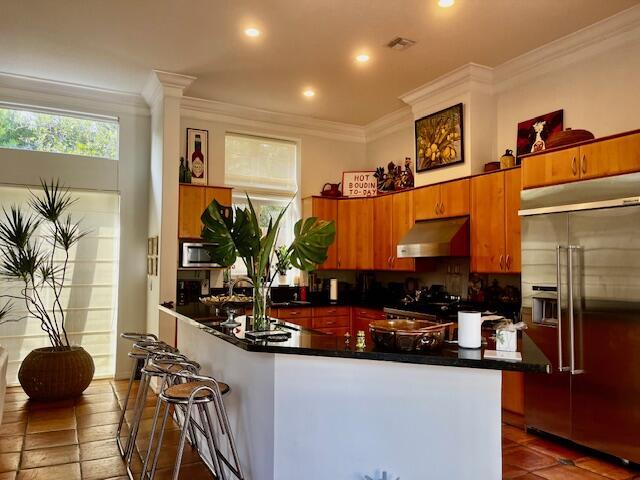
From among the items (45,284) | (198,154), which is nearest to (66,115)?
(198,154)

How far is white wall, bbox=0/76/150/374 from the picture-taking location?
17.5ft

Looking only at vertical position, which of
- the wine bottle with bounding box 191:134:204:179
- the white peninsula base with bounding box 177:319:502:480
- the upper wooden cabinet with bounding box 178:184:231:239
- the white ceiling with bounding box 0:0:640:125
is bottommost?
the white peninsula base with bounding box 177:319:502:480

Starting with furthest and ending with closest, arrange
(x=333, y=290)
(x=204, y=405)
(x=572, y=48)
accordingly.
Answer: (x=333, y=290) < (x=572, y=48) < (x=204, y=405)

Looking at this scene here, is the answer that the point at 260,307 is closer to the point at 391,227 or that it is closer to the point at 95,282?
the point at 391,227

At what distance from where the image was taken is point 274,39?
13.7 feet

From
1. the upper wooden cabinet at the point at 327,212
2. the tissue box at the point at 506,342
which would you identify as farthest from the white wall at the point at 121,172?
the tissue box at the point at 506,342

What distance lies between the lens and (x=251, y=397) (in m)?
2.59

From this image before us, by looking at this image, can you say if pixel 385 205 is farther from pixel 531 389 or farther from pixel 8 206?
pixel 8 206

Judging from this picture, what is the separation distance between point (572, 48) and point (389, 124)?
2604mm

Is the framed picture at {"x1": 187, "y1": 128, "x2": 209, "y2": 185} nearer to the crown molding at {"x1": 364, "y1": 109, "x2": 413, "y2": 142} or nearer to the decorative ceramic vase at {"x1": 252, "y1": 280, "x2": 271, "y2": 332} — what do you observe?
the crown molding at {"x1": 364, "y1": 109, "x2": 413, "y2": 142}

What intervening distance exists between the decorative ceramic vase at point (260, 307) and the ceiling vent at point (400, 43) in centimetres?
264

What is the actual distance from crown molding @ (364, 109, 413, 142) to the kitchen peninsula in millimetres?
4203

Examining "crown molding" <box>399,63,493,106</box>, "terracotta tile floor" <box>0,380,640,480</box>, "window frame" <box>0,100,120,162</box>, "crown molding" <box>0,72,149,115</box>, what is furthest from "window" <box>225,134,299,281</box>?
"terracotta tile floor" <box>0,380,640,480</box>

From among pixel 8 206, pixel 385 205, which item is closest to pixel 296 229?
pixel 385 205
